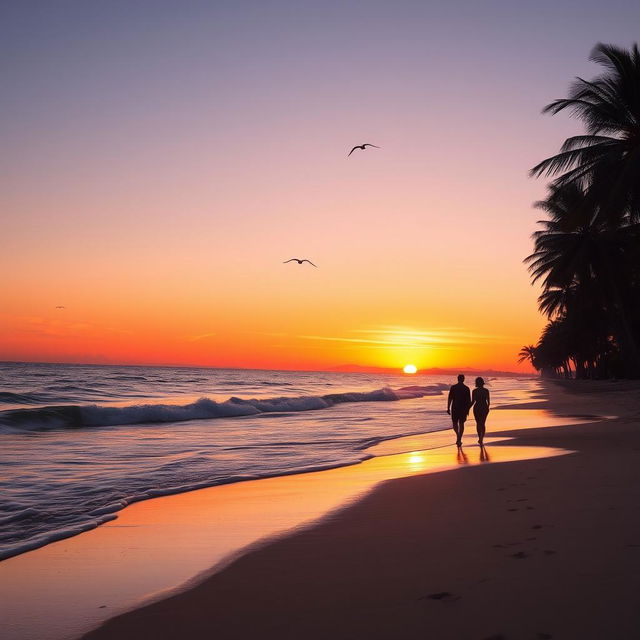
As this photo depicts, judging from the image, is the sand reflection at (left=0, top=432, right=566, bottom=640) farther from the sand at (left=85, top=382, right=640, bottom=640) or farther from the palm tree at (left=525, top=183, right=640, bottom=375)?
the palm tree at (left=525, top=183, right=640, bottom=375)

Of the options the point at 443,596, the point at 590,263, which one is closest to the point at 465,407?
the point at 443,596

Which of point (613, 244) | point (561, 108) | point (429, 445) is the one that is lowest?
point (429, 445)

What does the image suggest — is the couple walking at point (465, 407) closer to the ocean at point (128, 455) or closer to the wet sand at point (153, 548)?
the ocean at point (128, 455)

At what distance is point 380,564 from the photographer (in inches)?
175

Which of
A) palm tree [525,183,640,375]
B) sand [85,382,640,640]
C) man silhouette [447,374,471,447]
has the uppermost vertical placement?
palm tree [525,183,640,375]

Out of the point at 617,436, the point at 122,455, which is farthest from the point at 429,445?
the point at 122,455

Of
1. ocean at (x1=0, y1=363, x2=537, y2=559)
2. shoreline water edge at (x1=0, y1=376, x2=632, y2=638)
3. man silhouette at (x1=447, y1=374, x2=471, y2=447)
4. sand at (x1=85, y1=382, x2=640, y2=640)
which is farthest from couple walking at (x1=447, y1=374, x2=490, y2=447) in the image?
sand at (x1=85, y1=382, x2=640, y2=640)

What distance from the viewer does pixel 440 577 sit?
4.01 m

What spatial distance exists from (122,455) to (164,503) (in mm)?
5203

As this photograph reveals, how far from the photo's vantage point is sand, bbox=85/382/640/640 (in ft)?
10.8

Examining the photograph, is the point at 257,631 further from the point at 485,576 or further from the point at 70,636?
the point at 485,576

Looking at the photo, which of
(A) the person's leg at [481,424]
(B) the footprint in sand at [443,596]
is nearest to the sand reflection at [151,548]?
(B) the footprint in sand at [443,596]

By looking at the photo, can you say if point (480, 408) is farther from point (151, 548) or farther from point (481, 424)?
point (151, 548)

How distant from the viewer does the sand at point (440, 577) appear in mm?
3279
